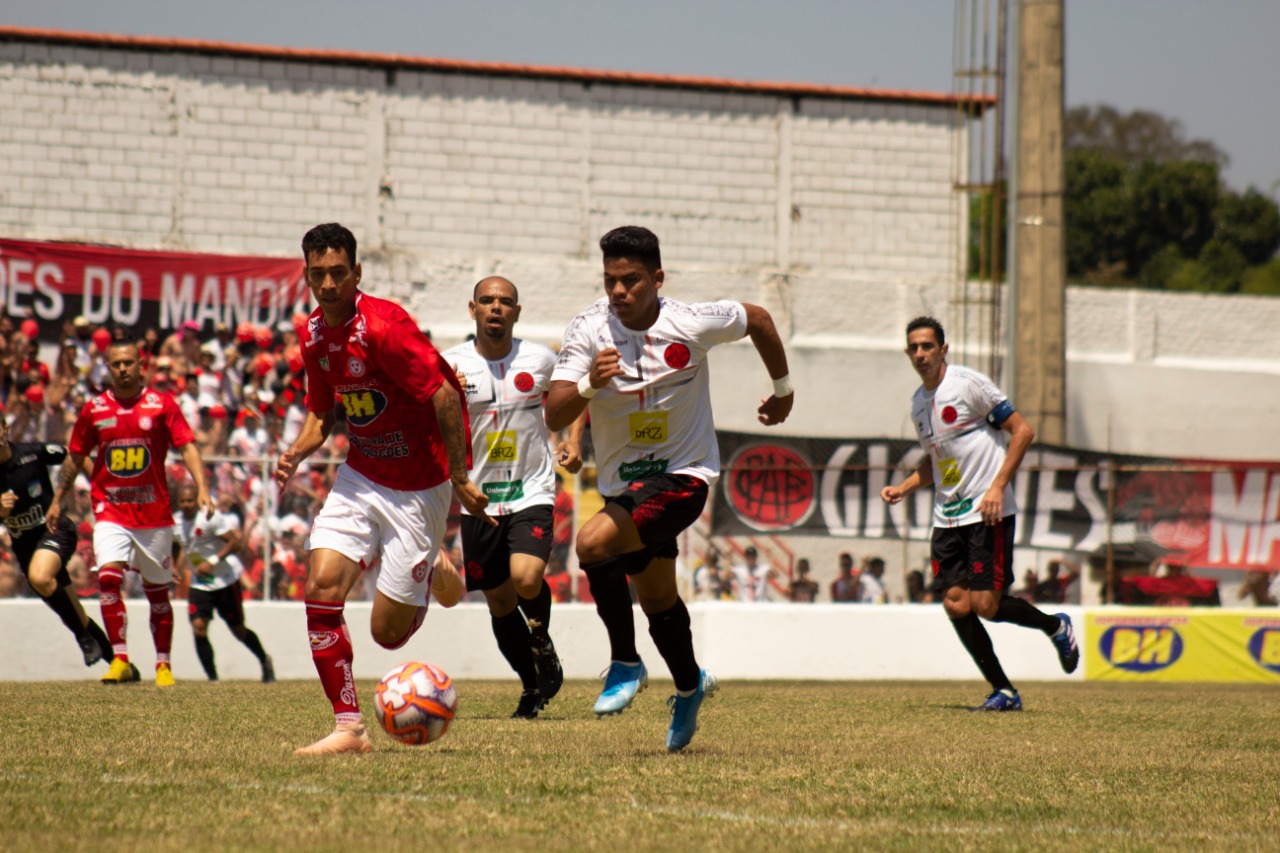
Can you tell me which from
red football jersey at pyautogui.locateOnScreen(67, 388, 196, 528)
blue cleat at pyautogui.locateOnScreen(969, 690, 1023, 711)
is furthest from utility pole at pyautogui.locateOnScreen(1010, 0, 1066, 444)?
red football jersey at pyautogui.locateOnScreen(67, 388, 196, 528)

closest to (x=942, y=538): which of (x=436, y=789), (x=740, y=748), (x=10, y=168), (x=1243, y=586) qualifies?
(x=740, y=748)

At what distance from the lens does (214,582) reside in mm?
12992

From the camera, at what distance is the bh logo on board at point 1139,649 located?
15.9m

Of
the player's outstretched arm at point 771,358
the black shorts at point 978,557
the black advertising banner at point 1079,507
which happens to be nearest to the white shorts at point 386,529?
the player's outstretched arm at point 771,358

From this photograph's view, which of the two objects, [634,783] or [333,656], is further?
[333,656]

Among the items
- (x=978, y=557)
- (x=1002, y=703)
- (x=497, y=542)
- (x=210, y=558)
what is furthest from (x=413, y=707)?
(x=210, y=558)

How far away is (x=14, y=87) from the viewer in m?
24.6

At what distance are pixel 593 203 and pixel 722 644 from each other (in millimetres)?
12663

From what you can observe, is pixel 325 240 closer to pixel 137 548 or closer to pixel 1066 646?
pixel 137 548

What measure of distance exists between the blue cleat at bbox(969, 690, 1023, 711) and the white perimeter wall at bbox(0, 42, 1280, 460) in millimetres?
14172

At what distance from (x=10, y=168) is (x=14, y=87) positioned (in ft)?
4.51

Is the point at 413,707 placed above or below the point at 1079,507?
below

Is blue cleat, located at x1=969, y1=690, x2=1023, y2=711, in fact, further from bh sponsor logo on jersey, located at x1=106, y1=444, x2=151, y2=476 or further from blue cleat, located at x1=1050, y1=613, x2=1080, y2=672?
bh sponsor logo on jersey, located at x1=106, y1=444, x2=151, y2=476

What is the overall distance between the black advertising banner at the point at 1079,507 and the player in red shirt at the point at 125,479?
270 inches
